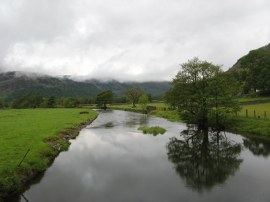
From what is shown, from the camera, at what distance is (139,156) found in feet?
119

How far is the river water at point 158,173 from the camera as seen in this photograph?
22703 mm

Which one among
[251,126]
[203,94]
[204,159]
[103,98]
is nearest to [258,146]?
[204,159]

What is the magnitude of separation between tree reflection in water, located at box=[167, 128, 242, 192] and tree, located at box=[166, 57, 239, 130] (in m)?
8.41

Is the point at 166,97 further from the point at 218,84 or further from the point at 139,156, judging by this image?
the point at 139,156

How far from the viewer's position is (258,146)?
41250 millimetres

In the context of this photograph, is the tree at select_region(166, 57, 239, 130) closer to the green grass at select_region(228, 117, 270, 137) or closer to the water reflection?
the green grass at select_region(228, 117, 270, 137)

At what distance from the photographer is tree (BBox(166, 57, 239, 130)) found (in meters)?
58.8

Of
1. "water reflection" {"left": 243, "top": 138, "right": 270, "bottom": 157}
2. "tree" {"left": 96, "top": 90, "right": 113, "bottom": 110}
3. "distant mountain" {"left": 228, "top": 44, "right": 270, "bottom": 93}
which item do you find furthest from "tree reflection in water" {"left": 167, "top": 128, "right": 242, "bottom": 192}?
"tree" {"left": 96, "top": 90, "right": 113, "bottom": 110}

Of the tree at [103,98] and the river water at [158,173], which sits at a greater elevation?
the tree at [103,98]

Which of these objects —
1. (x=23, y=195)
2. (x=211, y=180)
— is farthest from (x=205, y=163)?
(x=23, y=195)

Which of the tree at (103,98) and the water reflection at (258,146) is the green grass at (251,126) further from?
the tree at (103,98)

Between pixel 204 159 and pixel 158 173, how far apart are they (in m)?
8.95

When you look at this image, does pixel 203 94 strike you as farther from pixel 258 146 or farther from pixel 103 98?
pixel 103 98

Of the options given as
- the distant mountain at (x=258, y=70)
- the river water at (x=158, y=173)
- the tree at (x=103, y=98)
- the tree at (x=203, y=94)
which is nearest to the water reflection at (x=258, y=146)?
the river water at (x=158, y=173)
